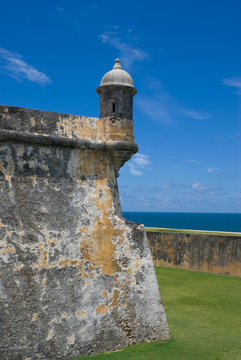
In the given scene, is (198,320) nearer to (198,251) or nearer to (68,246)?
(68,246)

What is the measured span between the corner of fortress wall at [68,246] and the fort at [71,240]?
0.01 meters

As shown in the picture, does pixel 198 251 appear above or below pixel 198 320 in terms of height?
above

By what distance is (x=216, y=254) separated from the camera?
1186 cm

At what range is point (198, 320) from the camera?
7375 mm

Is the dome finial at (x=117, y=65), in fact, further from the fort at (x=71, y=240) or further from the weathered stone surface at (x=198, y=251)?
the weathered stone surface at (x=198, y=251)

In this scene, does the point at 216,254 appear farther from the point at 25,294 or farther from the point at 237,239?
the point at 25,294

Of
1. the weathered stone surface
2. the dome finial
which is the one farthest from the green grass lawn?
the dome finial

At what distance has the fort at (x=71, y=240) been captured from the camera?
5184 mm

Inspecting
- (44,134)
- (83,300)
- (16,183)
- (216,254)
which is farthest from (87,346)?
(216,254)

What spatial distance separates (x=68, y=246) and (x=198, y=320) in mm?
3308

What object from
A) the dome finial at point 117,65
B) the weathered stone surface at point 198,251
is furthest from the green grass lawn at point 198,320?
the dome finial at point 117,65

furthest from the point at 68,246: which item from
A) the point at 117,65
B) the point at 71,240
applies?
the point at 117,65

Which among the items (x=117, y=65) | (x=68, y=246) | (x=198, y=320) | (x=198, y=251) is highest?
(x=117, y=65)

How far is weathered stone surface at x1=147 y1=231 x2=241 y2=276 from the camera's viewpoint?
1156 centimetres
